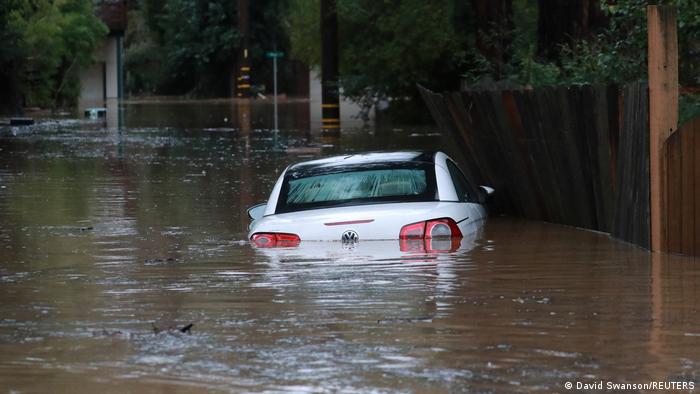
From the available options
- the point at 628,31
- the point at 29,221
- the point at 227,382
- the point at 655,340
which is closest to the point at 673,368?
the point at 655,340

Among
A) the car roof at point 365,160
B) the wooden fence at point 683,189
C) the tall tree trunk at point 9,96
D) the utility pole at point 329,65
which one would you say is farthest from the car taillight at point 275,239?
the tall tree trunk at point 9,96

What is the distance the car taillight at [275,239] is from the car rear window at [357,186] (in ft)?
1.12

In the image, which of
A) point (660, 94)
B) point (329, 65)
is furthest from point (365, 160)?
point (329, 65)

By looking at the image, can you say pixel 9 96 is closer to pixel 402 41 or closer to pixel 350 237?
pixel 402 41

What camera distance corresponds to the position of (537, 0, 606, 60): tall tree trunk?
2589 centimetres

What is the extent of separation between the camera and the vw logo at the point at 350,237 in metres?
12.6

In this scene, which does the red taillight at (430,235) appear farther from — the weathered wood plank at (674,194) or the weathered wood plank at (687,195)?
the weathered wood plank at (687,195)

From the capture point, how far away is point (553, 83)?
2022 centimetres

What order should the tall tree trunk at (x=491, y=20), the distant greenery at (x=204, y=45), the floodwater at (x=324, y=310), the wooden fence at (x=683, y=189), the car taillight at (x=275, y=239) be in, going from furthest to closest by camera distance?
the distant greenery at (x=204, y=45) < the tall tree trunk at (x=491, y=20) < the car taillight at (x=275, y=239) < the wooden fence at (x=683, y=189) < the floodwater at (x=324, y=310)

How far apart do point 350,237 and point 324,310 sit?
9.32 feet

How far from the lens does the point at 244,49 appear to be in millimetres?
79750

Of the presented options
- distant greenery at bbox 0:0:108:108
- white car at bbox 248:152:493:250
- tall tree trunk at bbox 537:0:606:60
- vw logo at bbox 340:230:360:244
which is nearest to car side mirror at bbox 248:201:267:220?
white car at bbox 248:152:493:250

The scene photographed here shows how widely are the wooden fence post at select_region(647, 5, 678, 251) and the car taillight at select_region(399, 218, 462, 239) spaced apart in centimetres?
178

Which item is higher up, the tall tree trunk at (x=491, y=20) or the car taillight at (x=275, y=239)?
the tall tree trunk at (x=491, y=20)
